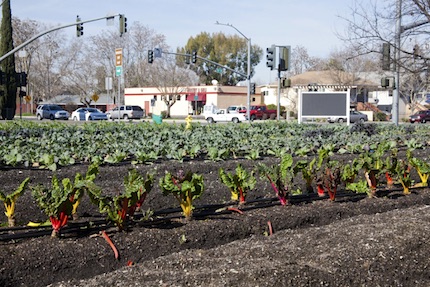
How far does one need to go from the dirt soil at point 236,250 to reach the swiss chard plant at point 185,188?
0.18 m

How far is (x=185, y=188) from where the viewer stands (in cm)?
632

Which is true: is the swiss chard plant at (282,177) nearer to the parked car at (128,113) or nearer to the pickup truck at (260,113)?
the pickup truck at (260,113)

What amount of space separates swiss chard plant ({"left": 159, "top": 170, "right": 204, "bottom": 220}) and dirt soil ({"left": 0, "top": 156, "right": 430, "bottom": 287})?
0.59ft

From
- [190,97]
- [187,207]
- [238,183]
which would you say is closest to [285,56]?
[238,183]

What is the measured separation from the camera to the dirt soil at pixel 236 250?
4.57m

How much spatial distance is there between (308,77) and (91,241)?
70.2m

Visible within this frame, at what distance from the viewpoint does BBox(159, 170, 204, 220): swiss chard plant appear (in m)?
6.36

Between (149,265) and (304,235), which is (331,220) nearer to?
(304,235)

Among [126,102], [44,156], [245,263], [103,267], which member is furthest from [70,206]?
[126,102]

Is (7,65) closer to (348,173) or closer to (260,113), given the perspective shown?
(260,113)

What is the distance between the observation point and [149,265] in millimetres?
4996

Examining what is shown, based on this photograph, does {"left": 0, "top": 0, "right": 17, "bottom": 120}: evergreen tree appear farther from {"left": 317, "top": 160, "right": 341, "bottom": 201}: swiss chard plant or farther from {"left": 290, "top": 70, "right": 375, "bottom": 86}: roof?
{"left": 317, "top": 160, "right": 341, "bottom": 201}: swiss chard plant

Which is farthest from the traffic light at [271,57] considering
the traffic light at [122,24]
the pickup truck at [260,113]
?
the pickup truck at [260,113]

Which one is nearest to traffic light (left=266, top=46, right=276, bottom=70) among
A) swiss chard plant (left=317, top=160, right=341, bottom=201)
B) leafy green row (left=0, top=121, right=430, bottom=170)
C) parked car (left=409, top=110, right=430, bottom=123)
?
leafy green row (left=0, top=121, right=430, bottom=170)
